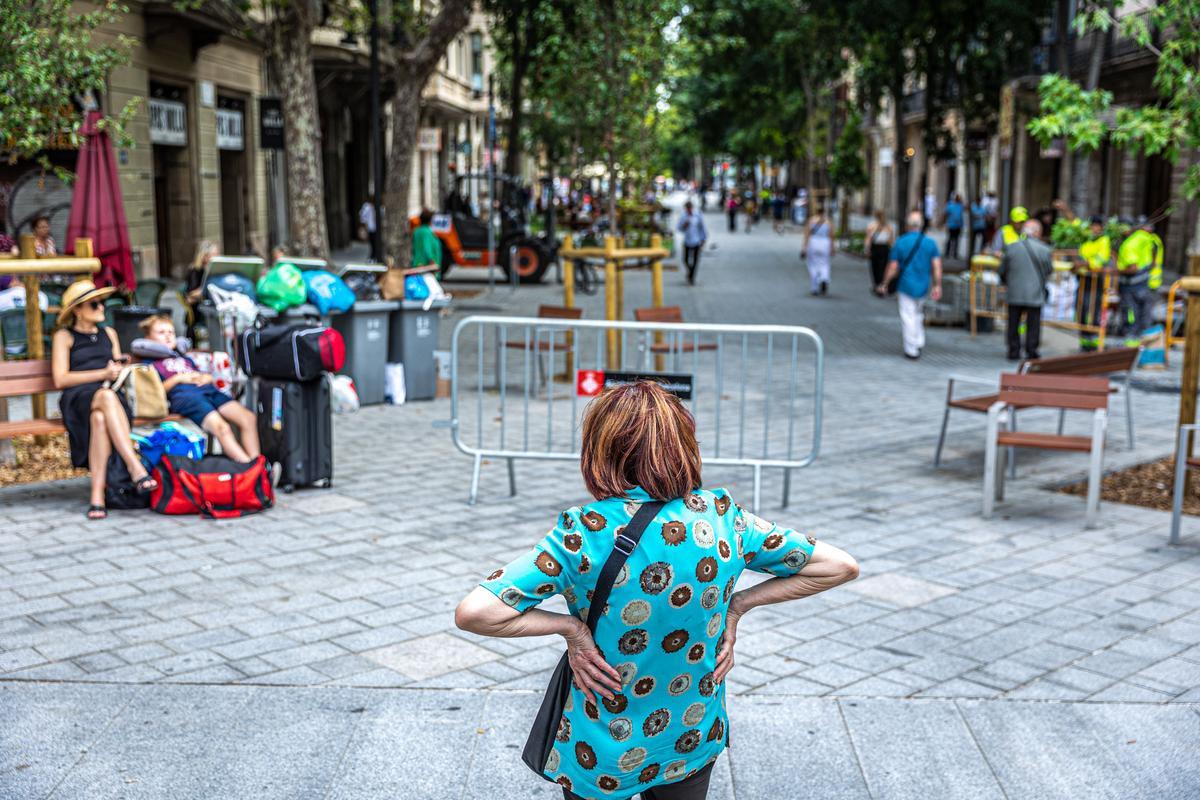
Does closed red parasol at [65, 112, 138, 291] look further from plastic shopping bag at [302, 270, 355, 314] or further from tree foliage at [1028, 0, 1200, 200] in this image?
tree foliage at [1028, 0, 1200, 200]

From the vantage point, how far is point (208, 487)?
7.41m

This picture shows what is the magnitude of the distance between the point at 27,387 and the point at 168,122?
16716mm

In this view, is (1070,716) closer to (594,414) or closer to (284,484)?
(594,414)

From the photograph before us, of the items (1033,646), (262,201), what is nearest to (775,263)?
(262,201)

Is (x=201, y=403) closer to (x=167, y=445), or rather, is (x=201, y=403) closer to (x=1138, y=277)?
(x=167, y=445)

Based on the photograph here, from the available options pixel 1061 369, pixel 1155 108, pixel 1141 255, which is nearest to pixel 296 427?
pixel 1061 369

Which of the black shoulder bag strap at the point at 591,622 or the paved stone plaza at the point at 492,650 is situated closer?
the black shoulder bag strap at the point at 591,622

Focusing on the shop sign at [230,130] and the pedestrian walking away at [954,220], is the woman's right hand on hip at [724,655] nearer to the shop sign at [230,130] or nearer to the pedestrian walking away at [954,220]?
the shop sign at [230,130]

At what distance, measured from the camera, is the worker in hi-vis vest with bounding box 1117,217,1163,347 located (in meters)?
16.0

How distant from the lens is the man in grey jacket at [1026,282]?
1483cm

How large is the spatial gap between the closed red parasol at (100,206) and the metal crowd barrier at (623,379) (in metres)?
3.61

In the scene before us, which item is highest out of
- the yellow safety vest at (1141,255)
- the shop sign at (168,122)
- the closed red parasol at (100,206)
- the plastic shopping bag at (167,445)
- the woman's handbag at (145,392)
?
the shop sign at (168,122)

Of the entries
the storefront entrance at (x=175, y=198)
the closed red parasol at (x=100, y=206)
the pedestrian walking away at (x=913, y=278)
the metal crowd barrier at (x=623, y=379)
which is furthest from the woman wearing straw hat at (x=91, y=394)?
the storefront entrance at (x=175, y=198)

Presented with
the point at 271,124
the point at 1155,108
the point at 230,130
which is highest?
the point at 230,130
